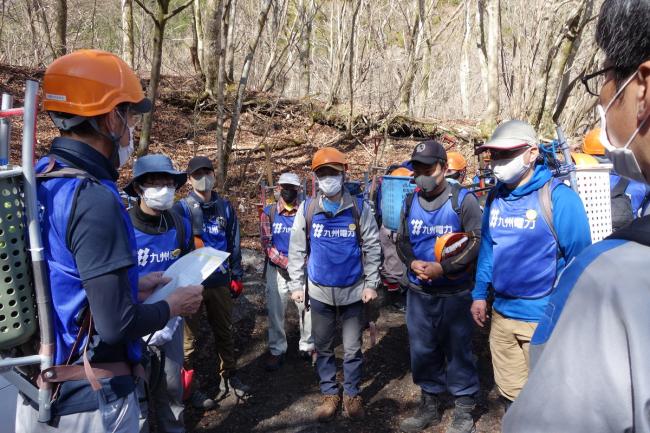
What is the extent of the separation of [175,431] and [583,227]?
350 centimetres

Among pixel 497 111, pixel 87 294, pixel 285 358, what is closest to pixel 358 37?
pixel 497 111

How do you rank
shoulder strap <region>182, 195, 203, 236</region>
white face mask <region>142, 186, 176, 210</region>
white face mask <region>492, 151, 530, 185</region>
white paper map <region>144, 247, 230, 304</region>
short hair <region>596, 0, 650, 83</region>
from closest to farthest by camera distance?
short hair <region>596, 0, 650, 83</region>, white paper map <region>144, 247, 230, 304</region>, white face mask <region>492, 151, 530, 185</region>, white face mask <region>142, 186, 176, 210</region>, shoulder strap <region>182, 195, 203, 236</region>

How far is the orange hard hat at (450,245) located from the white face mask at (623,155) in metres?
2.82

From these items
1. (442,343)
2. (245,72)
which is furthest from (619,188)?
(245,72)

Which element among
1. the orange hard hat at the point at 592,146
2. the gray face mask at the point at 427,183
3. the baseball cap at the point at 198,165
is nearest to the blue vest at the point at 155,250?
the baseball cap at the point at 198,165

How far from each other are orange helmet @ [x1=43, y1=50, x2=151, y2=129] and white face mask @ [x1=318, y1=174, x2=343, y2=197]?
2.56 m

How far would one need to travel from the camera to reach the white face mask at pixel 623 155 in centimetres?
94

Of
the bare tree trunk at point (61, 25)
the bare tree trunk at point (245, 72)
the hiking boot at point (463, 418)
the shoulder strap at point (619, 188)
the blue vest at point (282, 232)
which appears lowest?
the hiking boot at point (463, 418)

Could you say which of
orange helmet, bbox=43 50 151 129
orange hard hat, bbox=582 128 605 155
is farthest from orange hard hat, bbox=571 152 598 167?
orange helmet, bbox=43 50 151 129

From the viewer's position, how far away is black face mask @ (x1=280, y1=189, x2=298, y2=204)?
5465 mm

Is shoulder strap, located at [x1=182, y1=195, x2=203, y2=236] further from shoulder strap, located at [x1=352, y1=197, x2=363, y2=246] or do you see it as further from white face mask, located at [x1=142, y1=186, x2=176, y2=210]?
shoulder strap, located at [x1=352, y1=197, x2=363, y2=246]

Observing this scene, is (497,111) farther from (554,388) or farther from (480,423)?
(554,388)

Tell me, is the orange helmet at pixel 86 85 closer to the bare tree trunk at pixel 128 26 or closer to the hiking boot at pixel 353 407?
the hiking boot at pixel 353 407

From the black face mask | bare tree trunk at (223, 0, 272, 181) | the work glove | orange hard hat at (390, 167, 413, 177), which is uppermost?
bare tree trunk at (223, 0, 272, 181)
